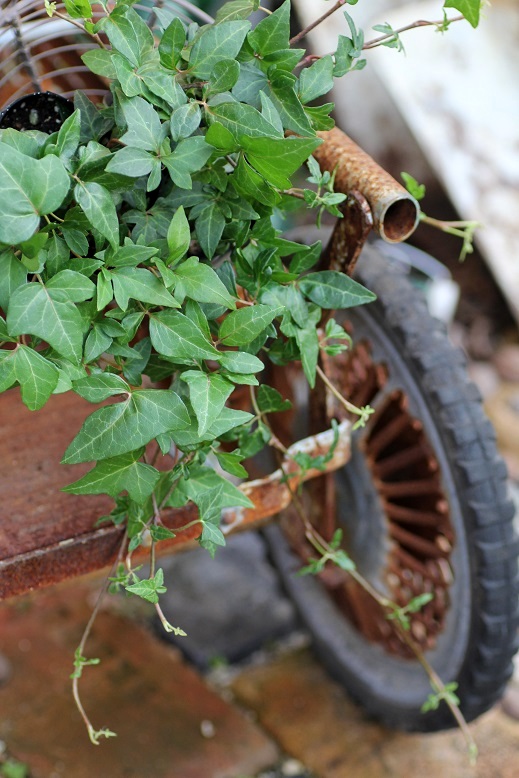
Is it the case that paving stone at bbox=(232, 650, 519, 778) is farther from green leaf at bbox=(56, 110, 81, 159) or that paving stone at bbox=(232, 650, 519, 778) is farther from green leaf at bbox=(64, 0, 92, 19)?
green leaf at bbox=(64, 0, 92, 19)

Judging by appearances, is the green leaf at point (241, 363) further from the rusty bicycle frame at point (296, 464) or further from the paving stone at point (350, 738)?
the paving stone at point (350, 738)

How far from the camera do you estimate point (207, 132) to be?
0.93m

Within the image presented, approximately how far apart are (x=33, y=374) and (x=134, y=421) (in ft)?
0.39

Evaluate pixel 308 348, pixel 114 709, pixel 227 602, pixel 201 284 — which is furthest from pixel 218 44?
pixel 227 602

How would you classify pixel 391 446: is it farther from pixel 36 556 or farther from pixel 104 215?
pixel 104 215

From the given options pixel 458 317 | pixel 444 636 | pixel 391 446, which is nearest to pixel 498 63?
pixel 458 317

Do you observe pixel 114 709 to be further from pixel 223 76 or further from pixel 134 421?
pixel 223 76

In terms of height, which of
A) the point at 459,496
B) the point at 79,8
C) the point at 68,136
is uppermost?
the point at 79,8

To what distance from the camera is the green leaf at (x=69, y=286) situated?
2.97ft

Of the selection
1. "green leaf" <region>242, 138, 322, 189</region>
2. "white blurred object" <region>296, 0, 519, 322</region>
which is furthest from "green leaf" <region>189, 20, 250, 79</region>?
"white blurred object" <region>296, 0, 519, 322</region>

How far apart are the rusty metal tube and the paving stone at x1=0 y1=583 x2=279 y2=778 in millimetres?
918

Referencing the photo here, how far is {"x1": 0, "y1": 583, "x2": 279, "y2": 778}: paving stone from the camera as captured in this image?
1.64 metres

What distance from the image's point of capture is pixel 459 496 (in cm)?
138

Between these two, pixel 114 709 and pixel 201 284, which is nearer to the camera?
pixel 201 284
